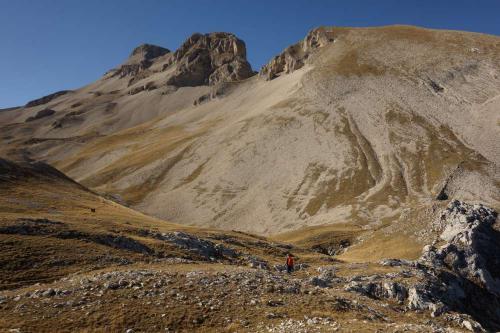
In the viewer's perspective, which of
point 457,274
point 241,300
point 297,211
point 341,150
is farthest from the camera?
point 341,150

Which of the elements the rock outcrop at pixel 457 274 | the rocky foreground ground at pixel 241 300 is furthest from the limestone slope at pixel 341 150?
the rocky foreground ground at pixel 241 300

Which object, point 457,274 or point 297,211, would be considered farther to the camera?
point 297,211

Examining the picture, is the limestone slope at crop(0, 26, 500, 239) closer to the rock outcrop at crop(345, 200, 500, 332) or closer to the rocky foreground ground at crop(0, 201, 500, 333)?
the rock outcrop at crop(345, 200, 500, 332)

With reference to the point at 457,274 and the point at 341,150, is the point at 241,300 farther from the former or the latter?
the point at 341,150

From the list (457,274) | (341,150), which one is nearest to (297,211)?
(341,150)

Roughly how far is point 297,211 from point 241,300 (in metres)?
74.1

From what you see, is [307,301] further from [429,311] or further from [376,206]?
[376,206]

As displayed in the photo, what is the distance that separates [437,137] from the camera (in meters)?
117

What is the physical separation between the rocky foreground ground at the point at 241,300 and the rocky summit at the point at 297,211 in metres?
0.13

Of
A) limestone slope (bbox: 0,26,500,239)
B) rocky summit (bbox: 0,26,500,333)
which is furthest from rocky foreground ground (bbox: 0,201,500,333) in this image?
limestone slope (bbox: 0,26,500,239)

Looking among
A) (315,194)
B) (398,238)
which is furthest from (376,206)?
(398,238)

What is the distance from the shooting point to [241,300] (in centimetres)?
2483

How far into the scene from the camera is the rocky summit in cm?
2448

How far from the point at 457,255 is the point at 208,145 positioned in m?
103
